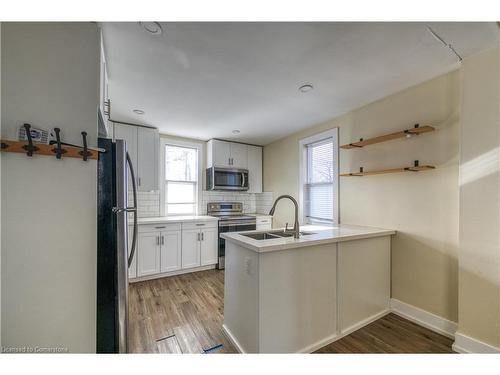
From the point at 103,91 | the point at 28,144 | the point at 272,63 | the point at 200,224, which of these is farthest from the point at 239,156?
the point at 28,144

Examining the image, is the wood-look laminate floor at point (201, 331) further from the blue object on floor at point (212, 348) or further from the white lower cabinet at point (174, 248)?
the white lower cabinet at point (174, 248)

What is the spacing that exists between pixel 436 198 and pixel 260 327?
6.44 ft

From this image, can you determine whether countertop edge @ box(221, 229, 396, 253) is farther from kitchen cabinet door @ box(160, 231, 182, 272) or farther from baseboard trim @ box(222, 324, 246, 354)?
kitchen cabinet door @ box(160, 231, 182, 272)

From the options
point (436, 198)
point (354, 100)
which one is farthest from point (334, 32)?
point (436, 198)

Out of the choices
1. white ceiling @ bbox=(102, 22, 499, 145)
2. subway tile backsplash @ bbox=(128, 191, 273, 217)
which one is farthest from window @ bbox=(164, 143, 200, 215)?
white ceiling @ bbox=(102, 22, 499, 145)

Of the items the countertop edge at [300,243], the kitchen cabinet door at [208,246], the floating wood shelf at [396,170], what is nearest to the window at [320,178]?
the floating wood shelf at [396,170]

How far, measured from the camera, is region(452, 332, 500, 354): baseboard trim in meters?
1.49

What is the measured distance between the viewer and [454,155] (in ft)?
6.01

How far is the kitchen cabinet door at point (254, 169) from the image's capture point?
171 inches

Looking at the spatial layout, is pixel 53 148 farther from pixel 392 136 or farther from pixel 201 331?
pixel 392 136

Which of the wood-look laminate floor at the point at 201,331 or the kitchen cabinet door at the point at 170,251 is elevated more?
the kitchen cabinet door at the point at 170,251

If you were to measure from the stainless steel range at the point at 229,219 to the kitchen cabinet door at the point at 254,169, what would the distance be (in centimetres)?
49

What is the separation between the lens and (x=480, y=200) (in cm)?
157

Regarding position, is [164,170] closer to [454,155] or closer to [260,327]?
[260,327]
